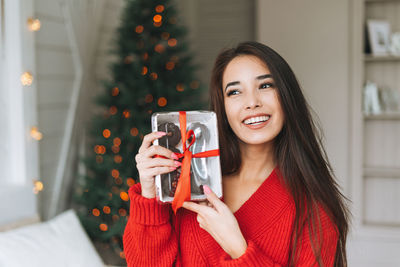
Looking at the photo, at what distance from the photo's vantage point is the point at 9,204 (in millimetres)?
1776

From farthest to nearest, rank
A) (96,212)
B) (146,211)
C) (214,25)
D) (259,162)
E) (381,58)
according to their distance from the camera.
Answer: (214,25)
(381,58)
(96,212)
(259,162)
(146,211)

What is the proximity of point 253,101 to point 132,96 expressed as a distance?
1346 millimetres

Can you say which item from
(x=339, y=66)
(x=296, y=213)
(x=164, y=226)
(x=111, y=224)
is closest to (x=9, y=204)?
(x=111, y=224)

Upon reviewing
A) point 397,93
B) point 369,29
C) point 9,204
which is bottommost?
point 9,204

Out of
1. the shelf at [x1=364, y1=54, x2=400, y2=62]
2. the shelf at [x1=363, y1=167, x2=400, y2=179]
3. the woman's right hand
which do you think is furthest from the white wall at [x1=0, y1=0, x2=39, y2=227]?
the shelf at [x1=363, y1=167, x2=400, y2=179]

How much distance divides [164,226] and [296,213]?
39cm

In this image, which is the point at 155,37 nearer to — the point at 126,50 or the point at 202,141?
the point at 126,50

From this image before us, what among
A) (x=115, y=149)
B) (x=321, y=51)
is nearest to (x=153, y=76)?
(x=115, y=149)

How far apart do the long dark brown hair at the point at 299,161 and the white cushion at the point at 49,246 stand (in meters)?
0.99

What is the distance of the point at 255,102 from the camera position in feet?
3.74

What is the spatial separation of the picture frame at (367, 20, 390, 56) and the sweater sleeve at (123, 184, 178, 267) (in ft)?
7.69

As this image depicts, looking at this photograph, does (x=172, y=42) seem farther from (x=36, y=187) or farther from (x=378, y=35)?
(x=378, y=35)

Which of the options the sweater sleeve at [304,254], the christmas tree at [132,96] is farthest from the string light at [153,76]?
the sweater sleeve at [304,254]

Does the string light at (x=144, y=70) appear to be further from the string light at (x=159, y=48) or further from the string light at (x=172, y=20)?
the string light at (x=172, y=20)
